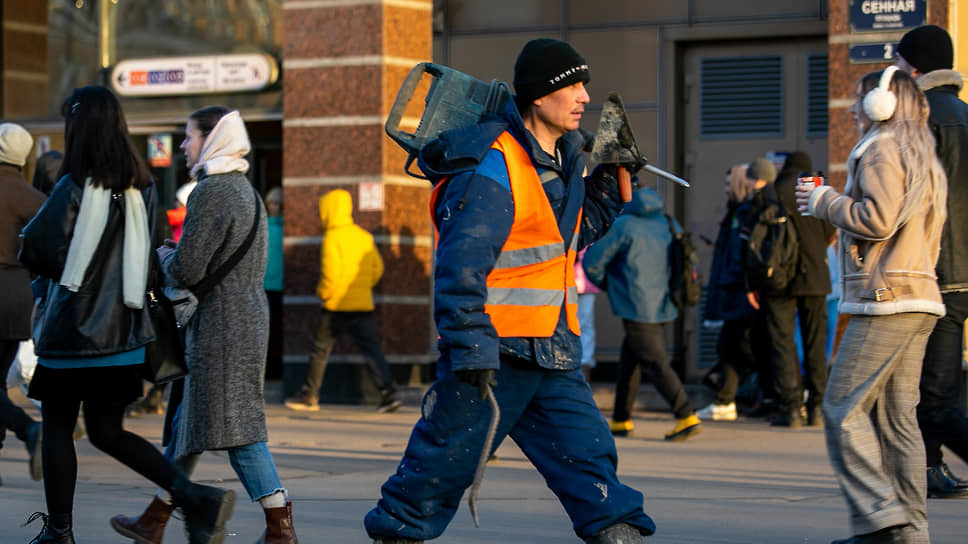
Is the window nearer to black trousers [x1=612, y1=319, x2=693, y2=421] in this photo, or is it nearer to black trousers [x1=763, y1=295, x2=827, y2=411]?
black trousers [x1=763, y1=295, x2=827, y2=411]

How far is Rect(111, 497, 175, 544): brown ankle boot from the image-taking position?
5863 millimetres

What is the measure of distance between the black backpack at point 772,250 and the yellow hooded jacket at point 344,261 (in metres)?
3.14

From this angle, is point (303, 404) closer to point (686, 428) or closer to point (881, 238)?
point (686, 428)

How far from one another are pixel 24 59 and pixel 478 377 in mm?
12285

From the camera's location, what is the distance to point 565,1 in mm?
14102

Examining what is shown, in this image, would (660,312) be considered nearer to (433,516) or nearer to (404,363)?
(404,363)

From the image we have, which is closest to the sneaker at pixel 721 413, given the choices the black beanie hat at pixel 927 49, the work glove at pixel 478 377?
the black beanie hat at pixel 927 49

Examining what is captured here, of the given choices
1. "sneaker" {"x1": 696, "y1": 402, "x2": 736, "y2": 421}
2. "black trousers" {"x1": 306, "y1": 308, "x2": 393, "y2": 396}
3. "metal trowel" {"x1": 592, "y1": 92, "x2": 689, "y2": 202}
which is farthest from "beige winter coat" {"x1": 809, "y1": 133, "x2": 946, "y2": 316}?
"black trousers" {"x1": 306, "y1": 308, "x2": 393, "y2": 396}

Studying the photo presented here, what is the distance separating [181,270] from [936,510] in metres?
3.49

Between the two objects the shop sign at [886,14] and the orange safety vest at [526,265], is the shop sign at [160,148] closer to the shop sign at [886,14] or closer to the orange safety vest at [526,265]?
the shop sign at [886,14]

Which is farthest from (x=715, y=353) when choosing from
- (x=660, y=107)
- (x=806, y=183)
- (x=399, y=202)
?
(x=806, y=183)

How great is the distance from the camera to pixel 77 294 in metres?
5.70

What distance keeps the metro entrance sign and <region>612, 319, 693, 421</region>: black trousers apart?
488 centimetres

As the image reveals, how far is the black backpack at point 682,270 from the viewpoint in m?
10.7
